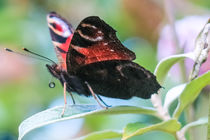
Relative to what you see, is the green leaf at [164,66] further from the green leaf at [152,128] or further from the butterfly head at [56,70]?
the butterfly head at [56,70]

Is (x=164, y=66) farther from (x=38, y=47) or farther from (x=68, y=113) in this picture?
(x=38, y=47)

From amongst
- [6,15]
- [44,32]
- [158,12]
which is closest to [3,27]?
[6,15]

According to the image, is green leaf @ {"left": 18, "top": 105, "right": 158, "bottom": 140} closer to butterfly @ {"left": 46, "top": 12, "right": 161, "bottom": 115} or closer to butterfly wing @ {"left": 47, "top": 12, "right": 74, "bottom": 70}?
butterfly @ {"left": 46, "top": 12, "right": 161, "bottom": 115}

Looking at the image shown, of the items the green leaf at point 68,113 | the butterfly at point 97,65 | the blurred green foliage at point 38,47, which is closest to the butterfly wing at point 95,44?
the butterfly at point 97,65

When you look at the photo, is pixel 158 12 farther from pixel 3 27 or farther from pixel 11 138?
pixel 11 138

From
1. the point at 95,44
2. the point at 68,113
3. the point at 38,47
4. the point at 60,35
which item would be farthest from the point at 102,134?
the point at 38,47

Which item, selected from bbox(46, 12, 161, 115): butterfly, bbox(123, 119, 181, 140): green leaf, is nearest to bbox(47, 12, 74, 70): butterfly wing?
bbox(46, 12, 161, 115): butterfly
